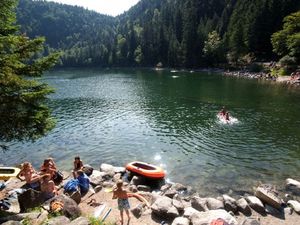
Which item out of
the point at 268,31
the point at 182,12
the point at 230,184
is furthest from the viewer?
the point at 182,12

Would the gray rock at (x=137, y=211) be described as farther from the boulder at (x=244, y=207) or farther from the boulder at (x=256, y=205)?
the boulder at (x=256, y=205)

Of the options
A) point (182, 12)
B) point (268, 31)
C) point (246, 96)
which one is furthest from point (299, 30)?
point (182, 12)

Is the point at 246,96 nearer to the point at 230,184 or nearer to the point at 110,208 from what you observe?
the point at 230,184

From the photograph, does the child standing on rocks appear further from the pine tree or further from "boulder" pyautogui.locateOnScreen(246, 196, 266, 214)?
"boulder" pyautogui.locateOnScreen(246, 196, 266, 214)

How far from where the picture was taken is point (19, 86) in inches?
626

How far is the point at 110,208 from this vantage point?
53.8 ft

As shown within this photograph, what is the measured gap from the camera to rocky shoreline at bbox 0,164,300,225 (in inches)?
557

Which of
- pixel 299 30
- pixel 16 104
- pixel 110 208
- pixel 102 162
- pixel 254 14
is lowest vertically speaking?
pixel 102 162

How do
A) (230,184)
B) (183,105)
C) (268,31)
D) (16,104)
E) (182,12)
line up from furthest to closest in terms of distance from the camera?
(182,12)
(268,31)
(183,105)
(230,184)
(16,104)

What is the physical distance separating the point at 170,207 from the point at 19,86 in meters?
10.2

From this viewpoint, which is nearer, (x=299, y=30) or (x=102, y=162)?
(x=102, y=162)

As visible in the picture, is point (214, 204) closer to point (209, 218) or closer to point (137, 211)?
point (209, 218)

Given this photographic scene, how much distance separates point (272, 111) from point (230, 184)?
2565cm

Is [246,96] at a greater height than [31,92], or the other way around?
[31,92]
